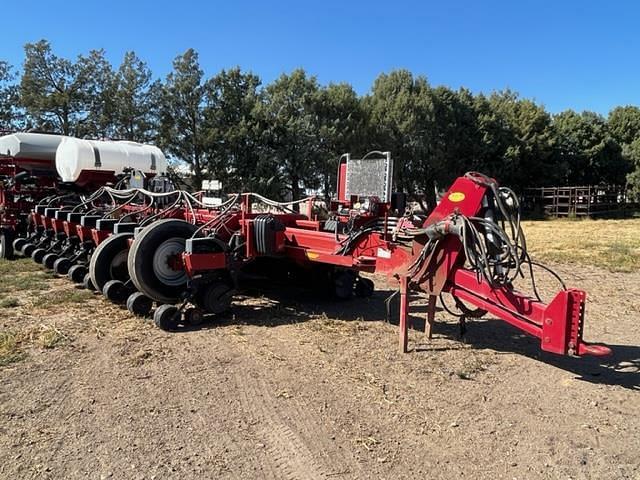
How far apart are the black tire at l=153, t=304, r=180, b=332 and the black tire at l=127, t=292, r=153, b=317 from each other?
51 centimetres

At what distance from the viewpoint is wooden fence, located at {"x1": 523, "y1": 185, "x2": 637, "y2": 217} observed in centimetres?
2903

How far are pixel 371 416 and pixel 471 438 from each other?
63 cm

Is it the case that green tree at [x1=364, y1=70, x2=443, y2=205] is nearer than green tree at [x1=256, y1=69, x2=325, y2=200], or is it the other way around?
green tree at [x1=256, y1=69, x2=325, y2=200]

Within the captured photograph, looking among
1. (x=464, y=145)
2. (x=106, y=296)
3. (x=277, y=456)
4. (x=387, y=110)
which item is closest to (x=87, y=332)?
(x=106, y=296)

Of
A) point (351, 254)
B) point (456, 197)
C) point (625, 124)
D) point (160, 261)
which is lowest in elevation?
point (160, 261)

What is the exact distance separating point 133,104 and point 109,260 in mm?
21682

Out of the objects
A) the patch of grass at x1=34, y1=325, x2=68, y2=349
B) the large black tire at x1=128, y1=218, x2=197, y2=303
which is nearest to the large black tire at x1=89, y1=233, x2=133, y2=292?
the large black tire at x1=128, y1=218, x2=197, y2=303

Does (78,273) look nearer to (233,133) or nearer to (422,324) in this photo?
(422,324)

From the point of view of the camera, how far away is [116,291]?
643cm

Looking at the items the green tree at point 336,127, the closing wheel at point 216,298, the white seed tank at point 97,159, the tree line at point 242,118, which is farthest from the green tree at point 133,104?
the closing wheel at point 216,298

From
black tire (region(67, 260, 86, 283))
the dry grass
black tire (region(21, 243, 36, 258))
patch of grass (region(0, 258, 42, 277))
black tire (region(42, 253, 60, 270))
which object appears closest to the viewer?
black tire (region(67, 260, 86, 283))

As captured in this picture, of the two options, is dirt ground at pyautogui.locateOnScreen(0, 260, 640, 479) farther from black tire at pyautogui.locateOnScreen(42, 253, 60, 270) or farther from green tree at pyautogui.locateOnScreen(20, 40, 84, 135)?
green tree at pyautogui.locateOnScreen(20, 40, 84, 135)

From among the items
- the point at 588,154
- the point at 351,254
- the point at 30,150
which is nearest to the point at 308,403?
the point at 351,254

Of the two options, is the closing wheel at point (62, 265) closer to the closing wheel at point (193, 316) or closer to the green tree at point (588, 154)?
the closing wheel at point (193, 316)
